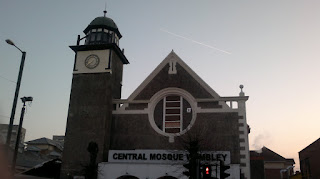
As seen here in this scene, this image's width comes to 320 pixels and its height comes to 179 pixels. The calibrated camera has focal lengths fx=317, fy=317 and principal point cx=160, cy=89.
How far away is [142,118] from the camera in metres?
26.8

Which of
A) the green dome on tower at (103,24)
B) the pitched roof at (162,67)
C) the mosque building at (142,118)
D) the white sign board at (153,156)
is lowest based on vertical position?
the white sign board at (153,156)

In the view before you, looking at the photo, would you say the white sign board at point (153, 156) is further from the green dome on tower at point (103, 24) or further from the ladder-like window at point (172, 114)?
the green dome on tower at point (103, 24)

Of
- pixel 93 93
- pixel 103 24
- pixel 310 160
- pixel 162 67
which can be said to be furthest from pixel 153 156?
pixel 310 160

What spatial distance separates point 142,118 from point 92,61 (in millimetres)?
6900

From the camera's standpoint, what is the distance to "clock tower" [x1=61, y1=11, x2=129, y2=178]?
25.7 meters

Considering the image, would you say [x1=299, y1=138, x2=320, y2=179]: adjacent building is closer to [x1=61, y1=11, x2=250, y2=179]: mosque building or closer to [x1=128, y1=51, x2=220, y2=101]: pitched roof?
[x1=61, y1=11, x2=250, y2=179]: mosque building

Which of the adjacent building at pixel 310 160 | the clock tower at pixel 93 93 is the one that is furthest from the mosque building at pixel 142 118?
the adjacent building at pixel 310 160

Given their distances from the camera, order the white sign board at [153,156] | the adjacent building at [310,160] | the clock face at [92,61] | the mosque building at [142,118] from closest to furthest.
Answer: the white sign board at [153,156], the mosque building at [142,118], the adjacent building at [310,160], the clock face at [92,61]

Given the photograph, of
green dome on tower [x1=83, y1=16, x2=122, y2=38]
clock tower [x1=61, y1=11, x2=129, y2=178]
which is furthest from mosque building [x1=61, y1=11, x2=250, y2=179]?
green dome on tower [x1=83, y1=16, x2=122, y2=38]

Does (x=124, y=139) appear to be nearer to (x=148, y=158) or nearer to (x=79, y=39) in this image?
(x=148, y=158)

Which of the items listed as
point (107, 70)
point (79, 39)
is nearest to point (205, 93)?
point (107, 70)

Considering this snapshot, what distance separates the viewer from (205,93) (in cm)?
2670

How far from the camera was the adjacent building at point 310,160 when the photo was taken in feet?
91.8

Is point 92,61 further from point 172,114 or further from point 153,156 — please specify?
point 153,156
